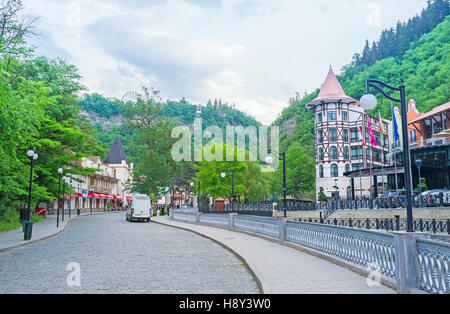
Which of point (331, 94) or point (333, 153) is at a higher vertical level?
point (331, 94)

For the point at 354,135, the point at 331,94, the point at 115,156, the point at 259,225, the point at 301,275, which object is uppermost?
the point at 331,94

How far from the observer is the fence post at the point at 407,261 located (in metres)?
6.67

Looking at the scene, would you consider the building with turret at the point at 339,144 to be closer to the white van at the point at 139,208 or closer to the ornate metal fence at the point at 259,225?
the white van at the point at 139,208

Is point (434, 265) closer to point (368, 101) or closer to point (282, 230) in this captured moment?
point (368, 101)

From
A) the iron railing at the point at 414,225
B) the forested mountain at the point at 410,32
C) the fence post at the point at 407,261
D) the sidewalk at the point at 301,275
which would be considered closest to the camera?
the fence post at the point at 407,261

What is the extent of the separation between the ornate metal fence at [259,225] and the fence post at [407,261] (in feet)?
32.9

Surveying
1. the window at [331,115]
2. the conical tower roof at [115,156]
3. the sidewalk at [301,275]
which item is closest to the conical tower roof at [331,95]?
the window at [331,115]

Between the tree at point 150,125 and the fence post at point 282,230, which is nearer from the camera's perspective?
the fence post at point 282,230

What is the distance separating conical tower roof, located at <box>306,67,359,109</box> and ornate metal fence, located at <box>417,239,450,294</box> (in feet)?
190

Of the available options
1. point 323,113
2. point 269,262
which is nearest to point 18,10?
point 269,262

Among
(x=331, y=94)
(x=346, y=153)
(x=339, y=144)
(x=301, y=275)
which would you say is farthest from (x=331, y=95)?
(x=301, y=275)

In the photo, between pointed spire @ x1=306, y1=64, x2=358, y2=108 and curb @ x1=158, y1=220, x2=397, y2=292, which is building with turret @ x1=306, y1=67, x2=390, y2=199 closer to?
pointed spire @ x1=306, y1=64, x2=358, y2=108

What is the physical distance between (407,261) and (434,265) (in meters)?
0.55

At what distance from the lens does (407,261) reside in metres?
6.71
